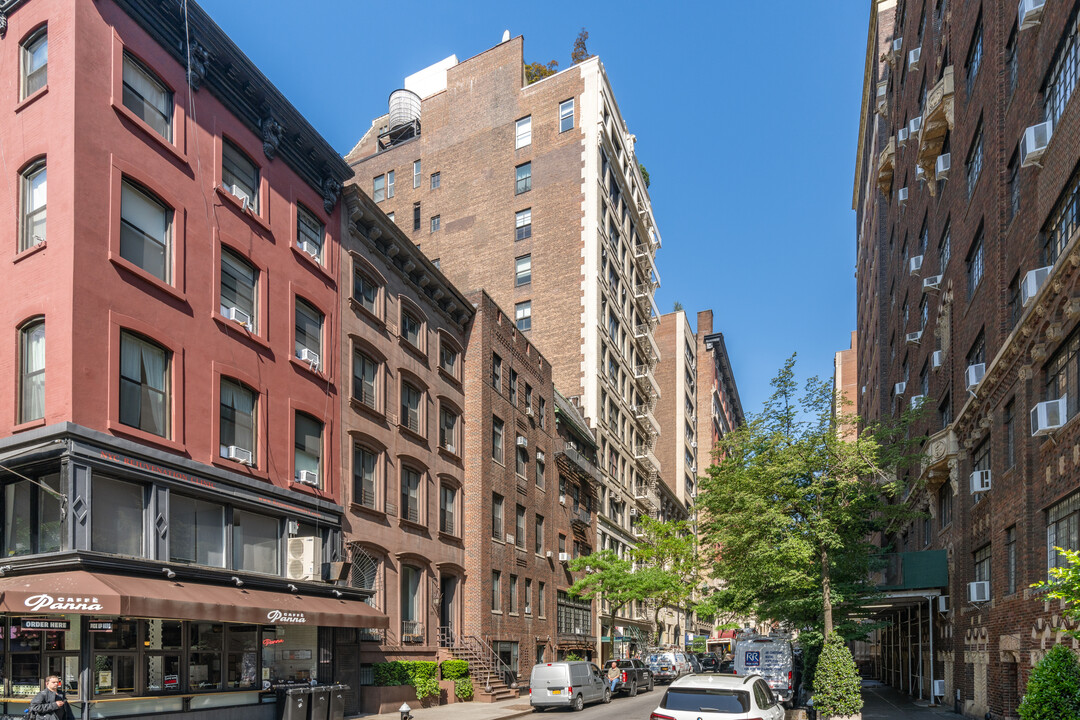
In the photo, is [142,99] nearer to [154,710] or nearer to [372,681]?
[154,710]

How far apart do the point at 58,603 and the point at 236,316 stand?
8843 mm

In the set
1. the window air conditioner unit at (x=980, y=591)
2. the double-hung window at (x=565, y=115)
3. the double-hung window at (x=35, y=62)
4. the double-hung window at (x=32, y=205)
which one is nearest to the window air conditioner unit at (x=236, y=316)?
the double-hung window at (x=32, y=205)

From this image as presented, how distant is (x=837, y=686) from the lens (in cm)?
2130

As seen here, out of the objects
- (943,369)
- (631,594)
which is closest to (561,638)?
(631,594)

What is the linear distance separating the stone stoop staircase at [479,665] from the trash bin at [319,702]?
34.1 feet

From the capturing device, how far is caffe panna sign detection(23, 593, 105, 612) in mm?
14102

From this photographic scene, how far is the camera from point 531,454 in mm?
40750

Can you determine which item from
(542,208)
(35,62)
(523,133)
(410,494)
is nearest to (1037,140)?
(410,494)

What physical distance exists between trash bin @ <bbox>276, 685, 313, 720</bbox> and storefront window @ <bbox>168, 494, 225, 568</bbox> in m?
3.50

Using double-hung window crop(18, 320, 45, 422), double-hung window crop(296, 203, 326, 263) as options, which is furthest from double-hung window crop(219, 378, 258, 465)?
double-hung window crop(296, 203, 326, 263)

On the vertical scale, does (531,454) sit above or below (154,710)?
above

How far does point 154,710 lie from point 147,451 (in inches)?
209

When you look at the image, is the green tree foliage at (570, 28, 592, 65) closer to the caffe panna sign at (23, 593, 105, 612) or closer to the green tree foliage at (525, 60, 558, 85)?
the green tree foliage at (525, 60, 558, 85)

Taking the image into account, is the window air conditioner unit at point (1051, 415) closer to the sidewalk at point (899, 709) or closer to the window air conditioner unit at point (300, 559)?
the sidewalk at point (899, 709)
